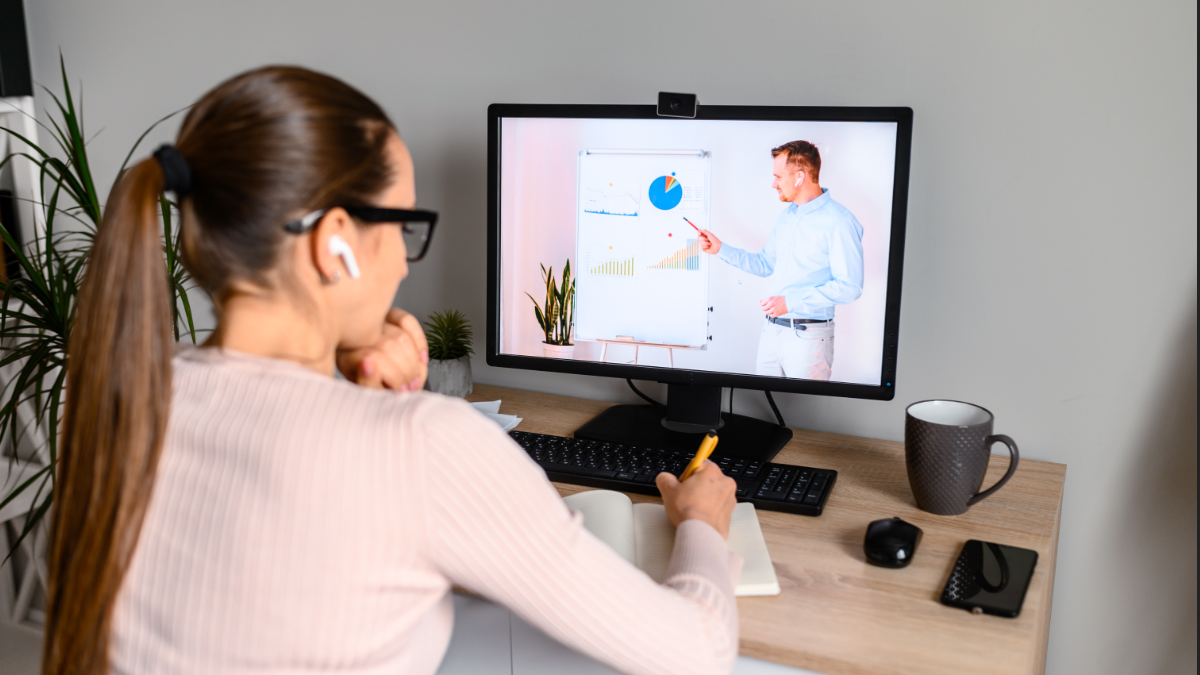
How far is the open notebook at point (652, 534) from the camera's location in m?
0.84

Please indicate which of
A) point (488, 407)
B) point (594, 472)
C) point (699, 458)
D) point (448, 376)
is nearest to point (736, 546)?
point (699, 458)

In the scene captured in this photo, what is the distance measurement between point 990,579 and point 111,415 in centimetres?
81

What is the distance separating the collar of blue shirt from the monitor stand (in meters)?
0.31

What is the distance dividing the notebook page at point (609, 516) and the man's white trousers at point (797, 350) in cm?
31

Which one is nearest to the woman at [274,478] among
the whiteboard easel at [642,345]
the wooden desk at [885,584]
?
the wooden desk at [885,584]

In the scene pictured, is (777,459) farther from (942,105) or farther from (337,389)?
(337,389)

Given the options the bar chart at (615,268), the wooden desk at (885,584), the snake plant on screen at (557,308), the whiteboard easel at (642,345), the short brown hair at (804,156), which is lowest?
the wooden desk at (885,584)

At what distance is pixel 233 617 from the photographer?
60 centimetres

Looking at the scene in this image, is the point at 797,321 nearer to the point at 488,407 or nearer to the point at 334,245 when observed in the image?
the point at 488,407

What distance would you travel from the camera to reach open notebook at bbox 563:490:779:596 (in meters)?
0.84

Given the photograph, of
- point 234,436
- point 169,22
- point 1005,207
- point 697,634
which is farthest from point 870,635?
point 169,22

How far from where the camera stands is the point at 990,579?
2.80 ft

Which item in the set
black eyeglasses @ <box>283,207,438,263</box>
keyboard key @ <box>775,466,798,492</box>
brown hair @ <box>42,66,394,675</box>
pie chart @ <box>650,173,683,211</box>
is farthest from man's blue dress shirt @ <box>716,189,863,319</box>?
brown hair @ <box>42,66,394,675</box>

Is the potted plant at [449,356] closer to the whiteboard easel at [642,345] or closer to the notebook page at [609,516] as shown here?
the whiteboard easel at [642,345]
